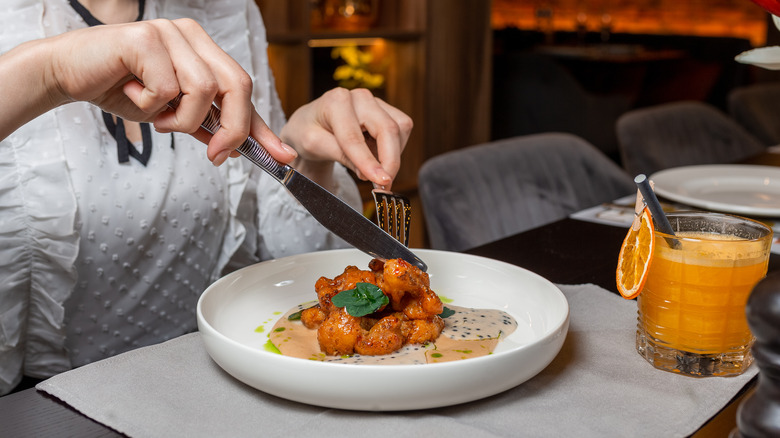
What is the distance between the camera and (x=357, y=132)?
100cm

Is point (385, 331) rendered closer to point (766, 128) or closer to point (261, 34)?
point (261, 34)

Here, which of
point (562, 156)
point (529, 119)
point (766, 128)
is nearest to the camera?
point (562, 156)

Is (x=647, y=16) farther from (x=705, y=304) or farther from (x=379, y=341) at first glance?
(x=379, y=341)

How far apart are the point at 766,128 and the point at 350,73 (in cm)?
174

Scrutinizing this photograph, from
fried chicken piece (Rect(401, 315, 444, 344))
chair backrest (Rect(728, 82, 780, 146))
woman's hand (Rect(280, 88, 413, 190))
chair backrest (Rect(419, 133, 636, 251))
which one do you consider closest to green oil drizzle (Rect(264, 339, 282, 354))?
fried chicken piece (Rect(401, 315, 444, 344))

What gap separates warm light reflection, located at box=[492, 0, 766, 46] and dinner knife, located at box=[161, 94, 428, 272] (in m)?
5.75

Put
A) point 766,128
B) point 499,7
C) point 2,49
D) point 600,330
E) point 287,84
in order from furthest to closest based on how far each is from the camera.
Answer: point 499,7 < point 766,128 < point 287,84 < point 2,49 < point 600,330

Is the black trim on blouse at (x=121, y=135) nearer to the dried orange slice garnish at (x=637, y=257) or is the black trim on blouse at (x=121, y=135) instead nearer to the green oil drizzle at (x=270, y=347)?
the green oil drizzle at (x=270, y=347)

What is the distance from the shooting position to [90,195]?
1.19 m

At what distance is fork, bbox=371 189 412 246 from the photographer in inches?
36.1

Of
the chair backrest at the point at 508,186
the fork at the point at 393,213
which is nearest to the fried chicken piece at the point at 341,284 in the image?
the fork at the point at 393,213

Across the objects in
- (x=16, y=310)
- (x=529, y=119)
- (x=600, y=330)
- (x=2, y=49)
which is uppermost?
(x=2, y=49)

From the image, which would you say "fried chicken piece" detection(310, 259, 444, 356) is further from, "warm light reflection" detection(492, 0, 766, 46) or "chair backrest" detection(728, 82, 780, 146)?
"warm light reflection" detection(492, 0, 766, 46)

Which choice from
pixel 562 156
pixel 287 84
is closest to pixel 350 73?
pixel 287 84
